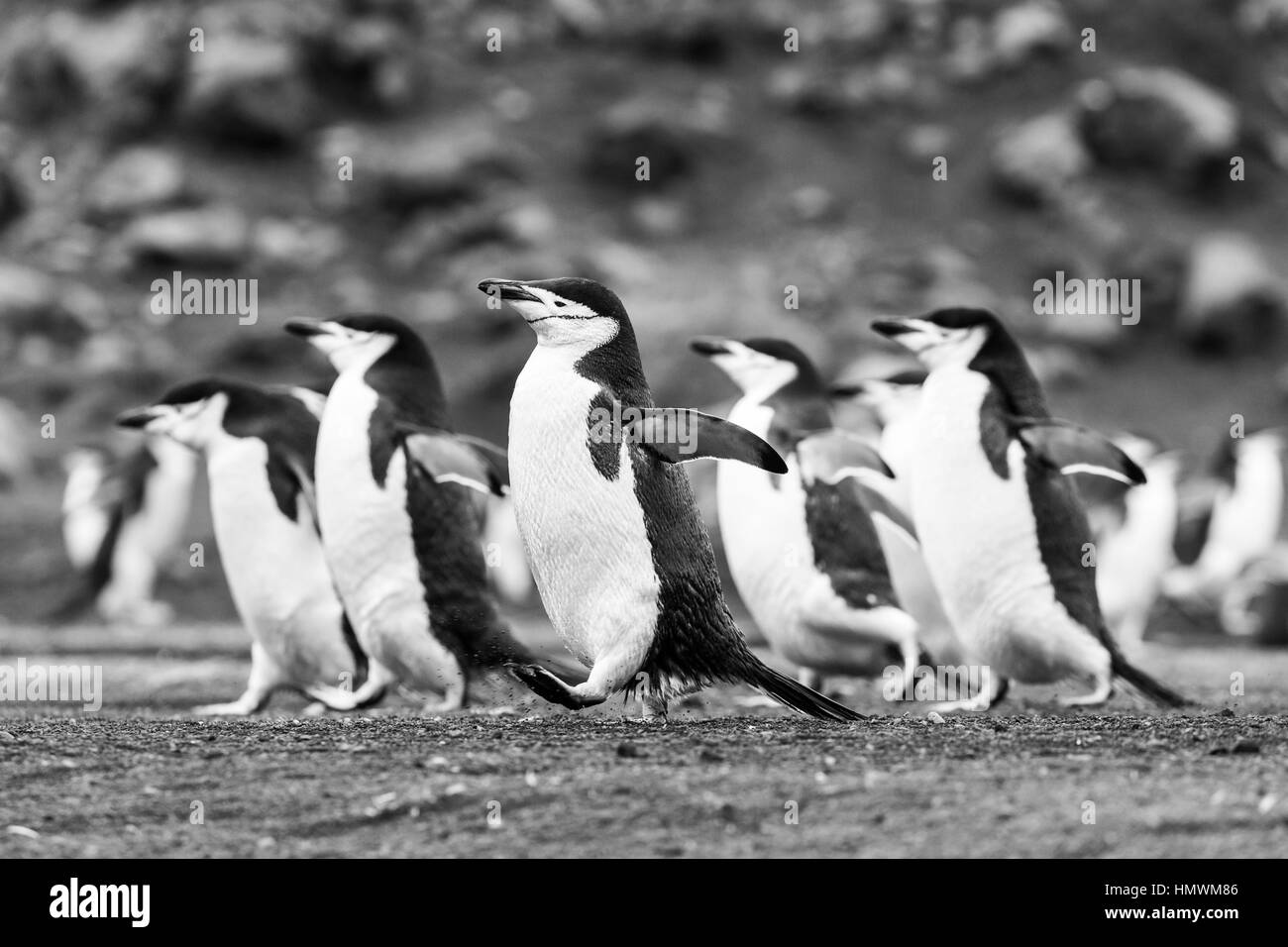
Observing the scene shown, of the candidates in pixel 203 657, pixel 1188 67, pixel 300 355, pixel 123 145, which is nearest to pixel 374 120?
pixel 123 145

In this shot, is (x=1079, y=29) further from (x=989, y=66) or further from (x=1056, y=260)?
(x=1056, y=260)

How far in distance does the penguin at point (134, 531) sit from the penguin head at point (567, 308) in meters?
9.12

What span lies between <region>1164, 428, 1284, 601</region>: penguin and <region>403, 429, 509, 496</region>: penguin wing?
9.34 meters

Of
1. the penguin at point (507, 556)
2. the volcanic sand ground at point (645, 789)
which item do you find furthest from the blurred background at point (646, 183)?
the volcanic sand ground at point (645, 789)

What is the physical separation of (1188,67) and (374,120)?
1325 centimetres

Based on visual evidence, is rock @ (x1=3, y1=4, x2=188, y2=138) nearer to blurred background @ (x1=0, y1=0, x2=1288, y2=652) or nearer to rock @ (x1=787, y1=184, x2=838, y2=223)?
blurred background @ (x1=0, y1=0, x2=1288, y2=652)

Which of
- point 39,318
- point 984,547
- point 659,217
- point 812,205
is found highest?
point 812,205

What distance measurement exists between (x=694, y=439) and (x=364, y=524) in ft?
6.07

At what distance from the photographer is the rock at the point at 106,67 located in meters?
25.2

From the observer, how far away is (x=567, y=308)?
511cm

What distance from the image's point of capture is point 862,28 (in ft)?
92.3

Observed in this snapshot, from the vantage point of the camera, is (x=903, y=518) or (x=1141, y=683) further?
(x=903, y=518)

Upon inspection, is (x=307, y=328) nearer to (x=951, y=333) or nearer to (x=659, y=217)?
(x=951, y=333)

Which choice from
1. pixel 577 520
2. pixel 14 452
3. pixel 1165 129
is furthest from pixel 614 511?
pixel 1165 129
